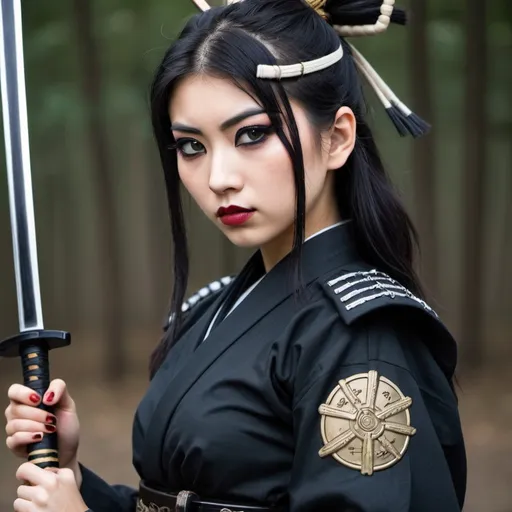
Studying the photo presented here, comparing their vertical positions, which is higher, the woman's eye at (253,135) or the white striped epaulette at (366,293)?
the woman's eye at (253,135)

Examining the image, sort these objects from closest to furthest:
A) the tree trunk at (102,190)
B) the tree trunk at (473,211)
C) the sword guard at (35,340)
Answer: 1. the sword guard at (35,340)
2. the tree trunk at (473,211)
3. the tree trunk at (102,190)

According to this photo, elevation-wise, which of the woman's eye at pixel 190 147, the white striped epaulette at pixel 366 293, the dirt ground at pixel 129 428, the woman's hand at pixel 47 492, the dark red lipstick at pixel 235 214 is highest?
the woman's eye at pixel 190 147

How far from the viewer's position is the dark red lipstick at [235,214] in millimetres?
1781

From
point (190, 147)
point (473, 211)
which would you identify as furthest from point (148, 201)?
point (190, 147)

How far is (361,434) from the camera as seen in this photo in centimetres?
164

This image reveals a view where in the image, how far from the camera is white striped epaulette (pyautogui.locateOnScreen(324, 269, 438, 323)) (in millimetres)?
1715

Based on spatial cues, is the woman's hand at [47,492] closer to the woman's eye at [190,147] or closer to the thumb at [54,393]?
the thumb at [54,393]

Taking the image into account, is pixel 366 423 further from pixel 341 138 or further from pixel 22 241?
pixel 22 241

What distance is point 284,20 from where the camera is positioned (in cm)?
182

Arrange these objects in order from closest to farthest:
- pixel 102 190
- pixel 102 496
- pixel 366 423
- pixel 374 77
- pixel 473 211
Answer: pixel 366 423, pixel 374 77, pixel 102 496, pixel 473 211, pixel 102 190

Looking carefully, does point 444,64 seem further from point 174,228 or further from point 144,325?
point 174,228

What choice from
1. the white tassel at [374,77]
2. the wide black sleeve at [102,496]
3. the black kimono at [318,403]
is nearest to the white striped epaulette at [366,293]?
the black kimono at [318,403]

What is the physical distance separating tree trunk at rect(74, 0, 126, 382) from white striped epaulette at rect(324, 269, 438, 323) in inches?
97.2

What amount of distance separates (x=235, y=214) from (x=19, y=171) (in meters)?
0.40
